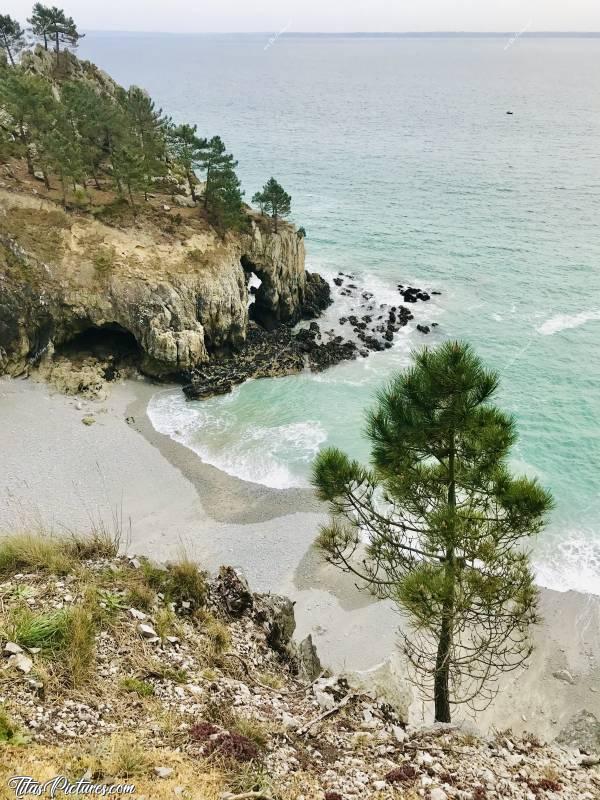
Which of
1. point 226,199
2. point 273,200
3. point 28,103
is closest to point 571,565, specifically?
point 226,199

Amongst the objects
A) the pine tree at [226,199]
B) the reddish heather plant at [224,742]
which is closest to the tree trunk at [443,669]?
the reddish heather plant at [224,742]

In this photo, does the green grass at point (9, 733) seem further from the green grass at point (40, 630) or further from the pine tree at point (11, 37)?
the pine tree at point (11, 37)

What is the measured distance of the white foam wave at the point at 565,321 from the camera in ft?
143

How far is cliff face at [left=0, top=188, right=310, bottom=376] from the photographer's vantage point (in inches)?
1334

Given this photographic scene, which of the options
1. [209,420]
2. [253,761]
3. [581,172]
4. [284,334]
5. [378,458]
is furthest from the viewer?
[581,172]

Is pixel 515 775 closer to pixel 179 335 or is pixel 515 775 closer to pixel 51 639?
pixel 51 639

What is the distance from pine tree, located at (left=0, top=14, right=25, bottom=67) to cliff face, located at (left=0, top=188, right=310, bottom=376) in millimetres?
33003

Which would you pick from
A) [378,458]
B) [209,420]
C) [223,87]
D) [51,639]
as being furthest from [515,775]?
[223,87]

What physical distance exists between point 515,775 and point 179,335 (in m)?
29.8

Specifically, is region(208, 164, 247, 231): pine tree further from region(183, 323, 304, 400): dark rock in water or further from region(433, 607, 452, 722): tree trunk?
region(433, 607, 452, 722): tree trunk

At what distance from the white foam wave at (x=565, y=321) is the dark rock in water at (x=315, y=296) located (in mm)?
17440

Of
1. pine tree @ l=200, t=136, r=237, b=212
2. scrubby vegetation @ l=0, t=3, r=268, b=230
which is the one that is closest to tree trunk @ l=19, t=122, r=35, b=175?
scrubby vegetation @ l=0, t=3, r=268, b=230

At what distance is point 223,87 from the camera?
19962 centimetres

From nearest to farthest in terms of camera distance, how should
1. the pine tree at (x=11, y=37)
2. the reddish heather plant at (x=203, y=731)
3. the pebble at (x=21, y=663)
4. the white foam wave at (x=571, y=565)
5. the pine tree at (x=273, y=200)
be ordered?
the reddish heather plant at (x=203, y=731), the pebble at (x=21, y=663), the white foam wave at (x=571, y=565), the pine tree at (x=273, y=200), the pine tree at (x=11, y=37)
